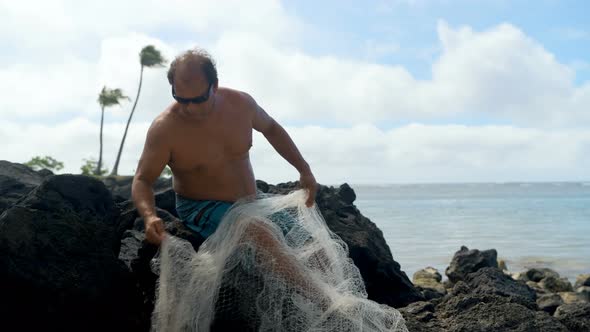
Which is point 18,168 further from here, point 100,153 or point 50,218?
point 100,153

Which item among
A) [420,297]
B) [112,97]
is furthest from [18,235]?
[112,97]

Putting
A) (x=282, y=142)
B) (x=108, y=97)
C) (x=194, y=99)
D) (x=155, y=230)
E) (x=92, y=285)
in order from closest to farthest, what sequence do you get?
(x=155, y=230), (x=194, y=99), (x=92, y=285), (x=282, y=142), (x=108, y=97)

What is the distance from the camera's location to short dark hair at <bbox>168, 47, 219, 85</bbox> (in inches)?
150

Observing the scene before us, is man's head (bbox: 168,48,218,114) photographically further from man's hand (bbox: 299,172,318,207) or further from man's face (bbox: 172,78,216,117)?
man's hand (bbox: 299,172,318,207)

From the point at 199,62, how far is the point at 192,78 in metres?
0.09

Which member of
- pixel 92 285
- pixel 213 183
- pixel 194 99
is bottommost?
pixel 92 285

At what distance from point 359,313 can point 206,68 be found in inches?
60.8

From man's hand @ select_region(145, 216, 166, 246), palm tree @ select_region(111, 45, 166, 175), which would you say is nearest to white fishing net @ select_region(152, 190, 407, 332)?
man's hand @ select_region(145, 216, 166, 246)

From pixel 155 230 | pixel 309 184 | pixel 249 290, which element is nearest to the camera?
pixel 155 230

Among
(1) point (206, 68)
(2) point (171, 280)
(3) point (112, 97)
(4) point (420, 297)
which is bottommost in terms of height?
(4) point (420, 297)

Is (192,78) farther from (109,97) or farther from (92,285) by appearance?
(109,97)

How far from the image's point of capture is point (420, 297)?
6.04 m

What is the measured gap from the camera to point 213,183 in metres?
4.20

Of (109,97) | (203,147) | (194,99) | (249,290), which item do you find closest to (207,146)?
(203,147)
